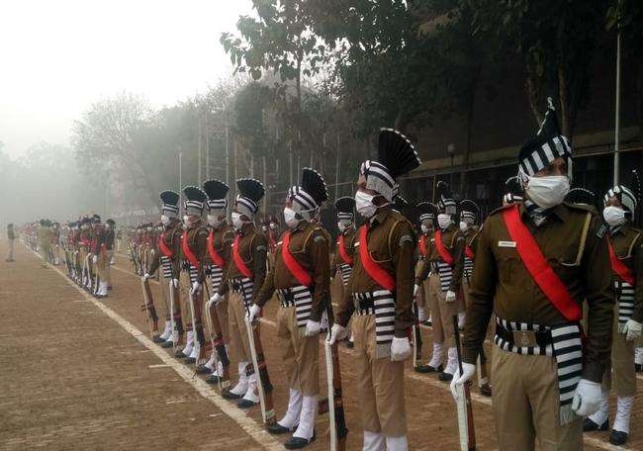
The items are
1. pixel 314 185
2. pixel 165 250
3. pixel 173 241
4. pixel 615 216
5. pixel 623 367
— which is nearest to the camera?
pixel 623 367

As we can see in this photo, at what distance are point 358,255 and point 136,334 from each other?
8183 millimetres

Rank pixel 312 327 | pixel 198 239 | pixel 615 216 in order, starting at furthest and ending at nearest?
pixel 198 239, pixel 615 216, pixel 312 327

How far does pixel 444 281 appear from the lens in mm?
9125

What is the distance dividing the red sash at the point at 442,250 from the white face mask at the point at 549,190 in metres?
5.60

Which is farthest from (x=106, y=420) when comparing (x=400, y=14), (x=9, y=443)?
(x=400, y=14)

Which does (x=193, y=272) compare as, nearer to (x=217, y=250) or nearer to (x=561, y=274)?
(x=217, y=250)

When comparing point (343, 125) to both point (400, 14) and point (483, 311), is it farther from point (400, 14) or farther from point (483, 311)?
point (483, 311)

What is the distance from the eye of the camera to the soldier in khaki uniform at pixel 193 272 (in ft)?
30.1

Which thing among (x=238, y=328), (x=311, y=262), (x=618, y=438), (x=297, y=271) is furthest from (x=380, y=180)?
(x=238, y=328)

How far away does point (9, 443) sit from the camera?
6.38m

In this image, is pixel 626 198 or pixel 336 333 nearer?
pixel 336 333

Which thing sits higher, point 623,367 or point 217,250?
point 217,250

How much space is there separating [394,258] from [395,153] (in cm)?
87

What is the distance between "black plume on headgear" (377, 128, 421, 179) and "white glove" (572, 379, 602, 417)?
94.5 inches
